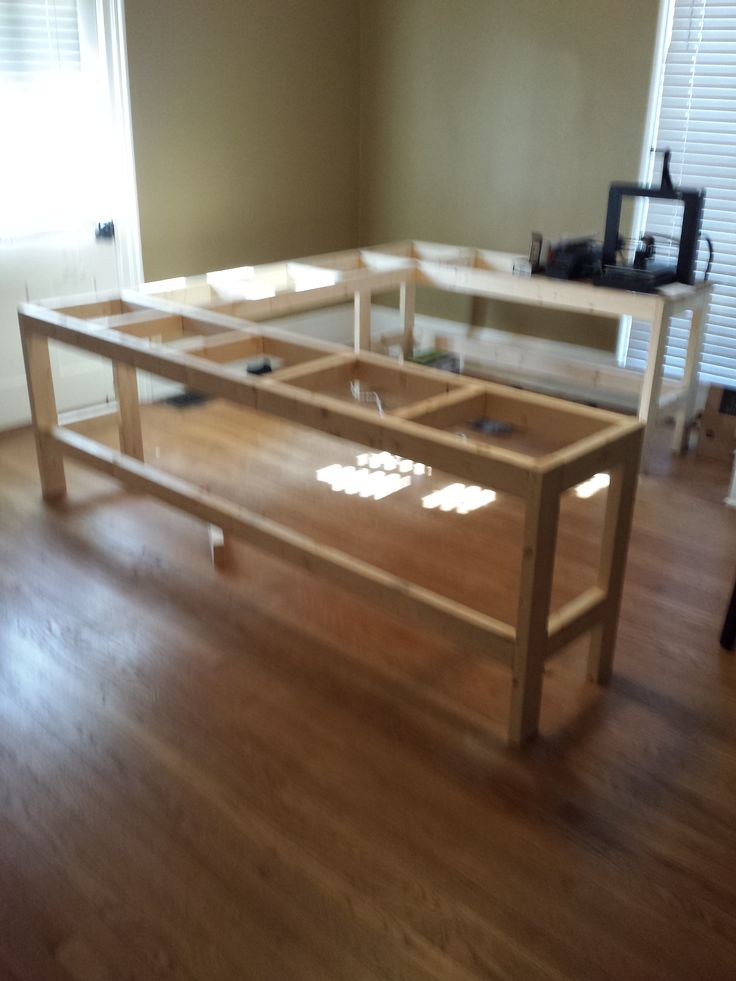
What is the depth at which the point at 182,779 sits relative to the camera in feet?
6.48

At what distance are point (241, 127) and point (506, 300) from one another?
1496 mm

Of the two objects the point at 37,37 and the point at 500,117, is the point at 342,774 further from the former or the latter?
the point at 500,117

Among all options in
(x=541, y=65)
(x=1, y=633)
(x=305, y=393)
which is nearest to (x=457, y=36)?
(x=541, y=65)

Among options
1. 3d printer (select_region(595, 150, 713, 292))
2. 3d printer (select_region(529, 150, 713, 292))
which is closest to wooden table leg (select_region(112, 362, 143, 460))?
3d printer (select_region(529, 150, 713, 292))

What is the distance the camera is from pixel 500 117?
4383 mm

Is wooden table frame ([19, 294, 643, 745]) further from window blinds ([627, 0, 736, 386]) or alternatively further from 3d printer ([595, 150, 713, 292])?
window blinds ([627, 0, 736, 386])

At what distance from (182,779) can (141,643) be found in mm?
560

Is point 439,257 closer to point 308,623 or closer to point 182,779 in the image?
point 308,623

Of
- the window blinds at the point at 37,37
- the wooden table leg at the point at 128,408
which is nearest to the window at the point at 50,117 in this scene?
the window blinds at the point at 37,37

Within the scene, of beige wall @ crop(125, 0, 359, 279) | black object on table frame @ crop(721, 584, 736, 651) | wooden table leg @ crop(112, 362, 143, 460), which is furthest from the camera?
beige wall @ crop(125, 0, 359, 279)

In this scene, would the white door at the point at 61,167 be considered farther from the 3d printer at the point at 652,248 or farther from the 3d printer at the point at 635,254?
the 3d printer at the point at 652,248

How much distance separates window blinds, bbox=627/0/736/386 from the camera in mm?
3699

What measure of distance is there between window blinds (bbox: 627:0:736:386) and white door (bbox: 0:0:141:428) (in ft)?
7.38

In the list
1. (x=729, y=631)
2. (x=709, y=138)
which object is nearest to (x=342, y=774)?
(x=729, y=631)
